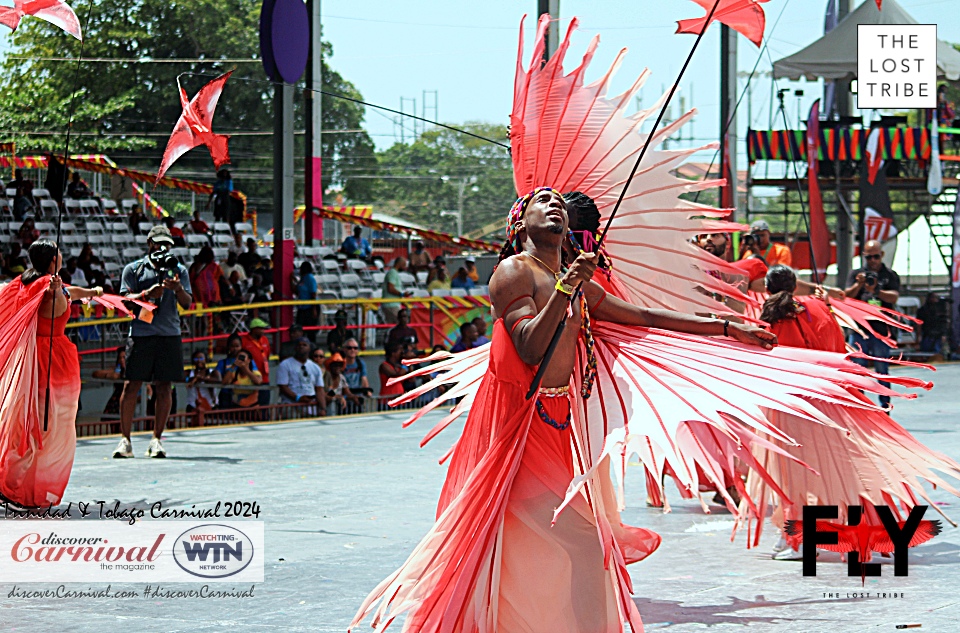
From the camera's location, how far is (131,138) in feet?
152

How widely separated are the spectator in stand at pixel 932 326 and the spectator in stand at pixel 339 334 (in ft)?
34.7

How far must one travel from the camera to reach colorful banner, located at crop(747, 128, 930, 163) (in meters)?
23.1

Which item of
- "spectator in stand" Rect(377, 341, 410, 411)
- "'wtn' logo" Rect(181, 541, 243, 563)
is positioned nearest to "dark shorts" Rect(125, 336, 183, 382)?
"'wtn' logo" Rect(181, 541, 243, 563)

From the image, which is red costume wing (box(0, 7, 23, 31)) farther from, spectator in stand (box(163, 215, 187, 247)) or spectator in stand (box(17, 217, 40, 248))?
spectator in stand (box(163, 215, 187, 247))

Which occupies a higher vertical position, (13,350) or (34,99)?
(34,99)

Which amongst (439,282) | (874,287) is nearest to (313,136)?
(439,282)

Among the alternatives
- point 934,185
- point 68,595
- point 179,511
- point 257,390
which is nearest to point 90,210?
point 257,390

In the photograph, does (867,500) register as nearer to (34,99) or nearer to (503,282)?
(503,282)

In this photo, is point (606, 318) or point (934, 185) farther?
point (934, 185)

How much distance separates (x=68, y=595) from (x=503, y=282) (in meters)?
2.70

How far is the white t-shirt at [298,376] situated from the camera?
46.9ft

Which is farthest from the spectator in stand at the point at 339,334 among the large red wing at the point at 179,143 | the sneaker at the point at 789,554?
the sneaker at the point at 789,554

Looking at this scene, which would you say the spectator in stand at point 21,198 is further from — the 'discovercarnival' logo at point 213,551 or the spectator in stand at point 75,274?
the 'discovercarnival' logo at point 213,551

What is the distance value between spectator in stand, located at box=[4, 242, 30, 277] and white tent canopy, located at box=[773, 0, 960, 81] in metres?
13.0
